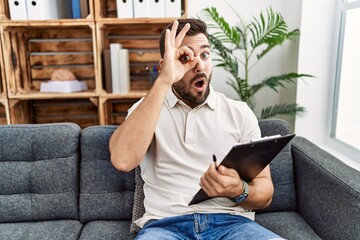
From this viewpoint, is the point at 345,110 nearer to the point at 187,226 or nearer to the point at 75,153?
the point at 187,226

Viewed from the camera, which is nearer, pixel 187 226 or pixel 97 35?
pixel 187 226

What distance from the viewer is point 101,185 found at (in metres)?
1.45

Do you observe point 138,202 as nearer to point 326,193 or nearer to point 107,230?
point 107,230

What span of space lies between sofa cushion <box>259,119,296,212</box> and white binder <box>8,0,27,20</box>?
158cm

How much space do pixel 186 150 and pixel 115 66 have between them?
1.06 m

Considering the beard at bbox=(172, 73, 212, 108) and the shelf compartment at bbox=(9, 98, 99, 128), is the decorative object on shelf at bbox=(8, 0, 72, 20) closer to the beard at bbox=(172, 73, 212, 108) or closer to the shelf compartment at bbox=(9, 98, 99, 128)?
the shelf compartment at bbox=(9, 98, 99, 128)

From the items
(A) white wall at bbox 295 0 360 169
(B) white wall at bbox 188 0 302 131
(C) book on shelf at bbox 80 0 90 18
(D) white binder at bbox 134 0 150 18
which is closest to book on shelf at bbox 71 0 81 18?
(C) book on shelf at bbox 80 0 90 18

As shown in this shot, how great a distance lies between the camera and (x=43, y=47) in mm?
2322

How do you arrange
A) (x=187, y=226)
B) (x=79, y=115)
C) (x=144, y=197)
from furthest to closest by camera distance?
(x=79, y=115) → (x=144, y=197) → (x=187, y=226)

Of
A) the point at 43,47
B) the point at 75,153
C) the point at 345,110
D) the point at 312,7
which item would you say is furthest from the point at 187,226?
the point at 43,47

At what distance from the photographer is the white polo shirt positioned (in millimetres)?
1203

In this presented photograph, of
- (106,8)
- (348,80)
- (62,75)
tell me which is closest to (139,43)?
(106,8)

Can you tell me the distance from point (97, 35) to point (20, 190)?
1.05 metres

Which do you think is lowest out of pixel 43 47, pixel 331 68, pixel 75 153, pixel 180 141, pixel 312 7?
pixel 75 153
